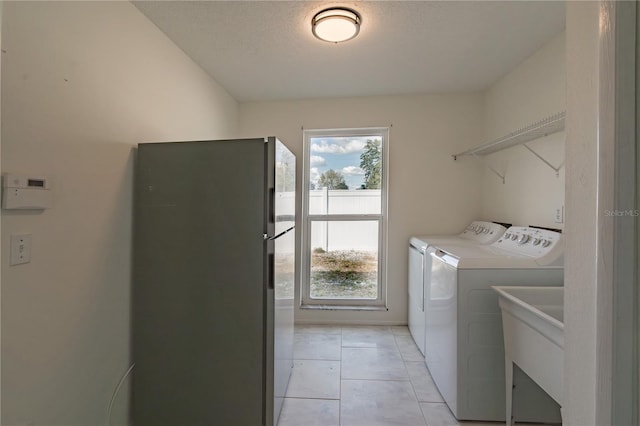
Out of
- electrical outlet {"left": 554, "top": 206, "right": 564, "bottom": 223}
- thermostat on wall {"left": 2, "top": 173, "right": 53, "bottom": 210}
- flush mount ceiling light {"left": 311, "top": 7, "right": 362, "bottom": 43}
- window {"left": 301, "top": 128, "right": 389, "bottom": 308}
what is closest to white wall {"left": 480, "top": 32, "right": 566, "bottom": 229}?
electrical outlet {"left": 554, "top": 206, "right": 564, "bottom": 223}

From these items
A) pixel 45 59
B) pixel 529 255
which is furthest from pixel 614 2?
pixel 45 59

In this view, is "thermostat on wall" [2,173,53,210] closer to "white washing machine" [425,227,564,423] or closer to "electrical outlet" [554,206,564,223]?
"white washing machine" [425,227,564,423]

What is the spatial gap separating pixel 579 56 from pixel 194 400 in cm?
220

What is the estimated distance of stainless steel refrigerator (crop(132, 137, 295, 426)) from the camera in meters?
1.56

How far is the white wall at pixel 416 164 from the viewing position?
299cm

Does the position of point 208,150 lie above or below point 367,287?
above

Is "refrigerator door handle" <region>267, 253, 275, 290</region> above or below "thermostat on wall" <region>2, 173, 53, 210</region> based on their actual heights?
below

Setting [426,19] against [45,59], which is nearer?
[45,59]

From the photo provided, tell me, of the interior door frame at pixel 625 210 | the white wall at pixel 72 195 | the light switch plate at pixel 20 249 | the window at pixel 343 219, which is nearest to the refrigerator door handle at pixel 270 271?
the white wall at pixel 72 195

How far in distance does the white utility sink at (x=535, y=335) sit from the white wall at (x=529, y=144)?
794mm

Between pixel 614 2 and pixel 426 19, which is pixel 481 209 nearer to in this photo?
pixel 426 19

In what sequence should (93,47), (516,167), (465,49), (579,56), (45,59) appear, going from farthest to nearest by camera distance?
(516,167)
(465,49)
(93,47)
(45,59)
(579,56)

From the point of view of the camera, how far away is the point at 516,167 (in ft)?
7.97

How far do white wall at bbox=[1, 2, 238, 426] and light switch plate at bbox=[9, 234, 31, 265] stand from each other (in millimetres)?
21
